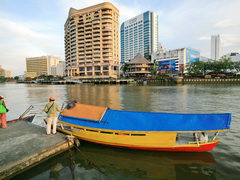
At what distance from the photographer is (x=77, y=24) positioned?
358 feet

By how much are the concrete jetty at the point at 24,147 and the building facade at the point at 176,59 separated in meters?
122

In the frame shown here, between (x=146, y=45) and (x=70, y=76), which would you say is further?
(x=146, y=45)

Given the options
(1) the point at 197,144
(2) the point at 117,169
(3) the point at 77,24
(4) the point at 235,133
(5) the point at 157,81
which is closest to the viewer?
(2) the point at 117,169

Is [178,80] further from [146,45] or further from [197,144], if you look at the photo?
[146,45]

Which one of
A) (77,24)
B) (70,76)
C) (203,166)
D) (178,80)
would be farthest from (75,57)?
(203,166)

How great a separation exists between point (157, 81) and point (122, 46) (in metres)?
129

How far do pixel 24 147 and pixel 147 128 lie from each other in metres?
5.89

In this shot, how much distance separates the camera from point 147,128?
23.2 ft

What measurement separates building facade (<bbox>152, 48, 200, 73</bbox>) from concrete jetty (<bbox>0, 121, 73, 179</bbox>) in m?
122

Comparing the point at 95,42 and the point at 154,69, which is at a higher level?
the point at 95,42

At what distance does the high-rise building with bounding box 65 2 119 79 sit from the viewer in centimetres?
10050

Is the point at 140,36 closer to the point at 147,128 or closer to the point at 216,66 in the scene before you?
the point at 216,66

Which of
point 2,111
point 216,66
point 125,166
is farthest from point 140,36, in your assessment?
point 125,166

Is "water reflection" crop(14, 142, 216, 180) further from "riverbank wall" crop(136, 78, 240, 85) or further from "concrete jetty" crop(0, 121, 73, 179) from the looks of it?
"riverbank wall" crop(136, 78, 240, 85)
